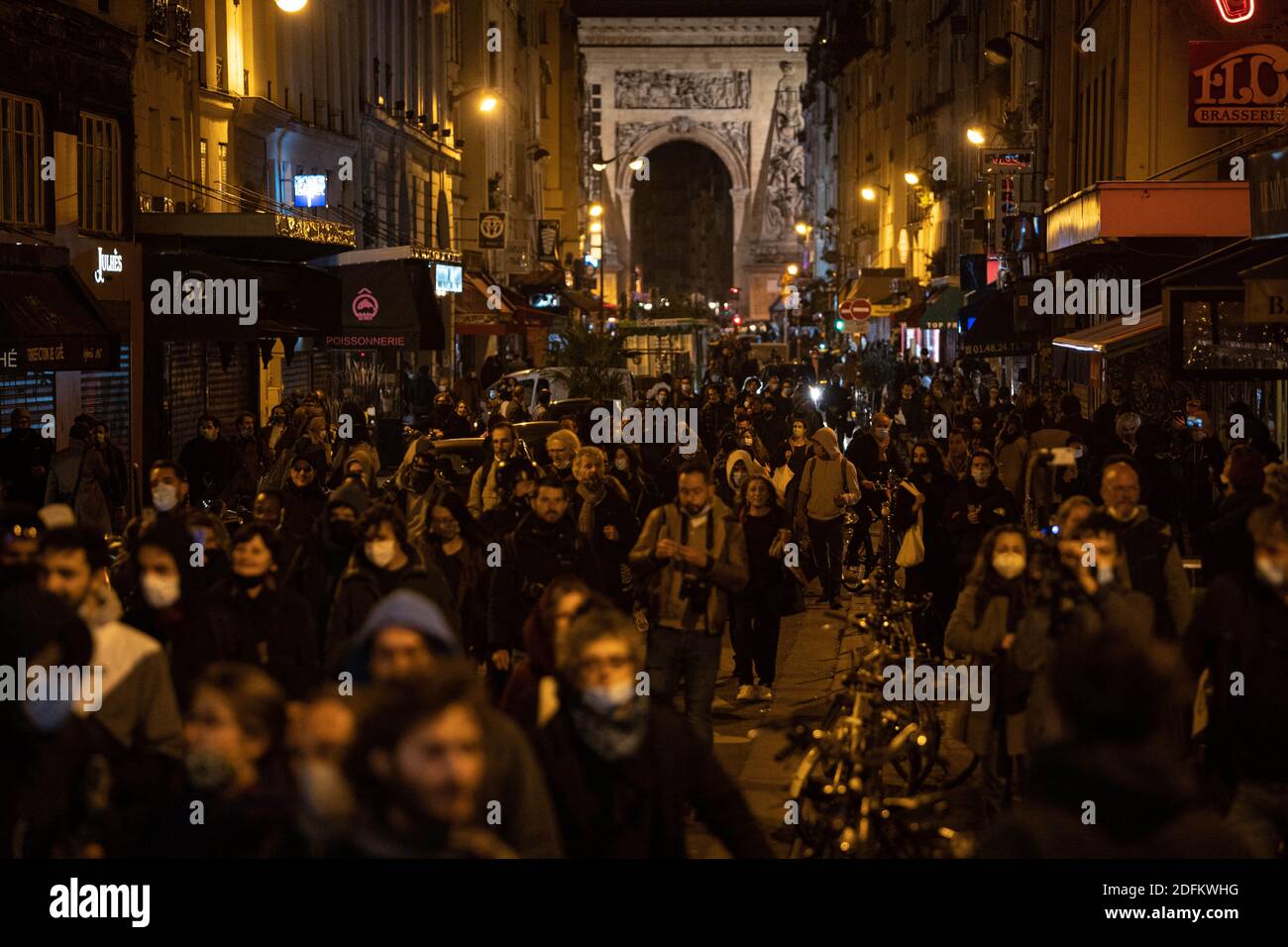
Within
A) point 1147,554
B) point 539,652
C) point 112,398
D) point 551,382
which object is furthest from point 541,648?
point 551,382

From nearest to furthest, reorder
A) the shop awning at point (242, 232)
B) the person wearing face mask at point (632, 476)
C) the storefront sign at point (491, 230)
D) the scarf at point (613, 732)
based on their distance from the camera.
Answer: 1. the scarf at point (613, 732)
2. the person wearing face mask at point (632, 476)
3. the shop awning at point (242, 232)
4. the storefront sign at point (491, 230)

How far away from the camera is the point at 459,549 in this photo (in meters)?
11.6

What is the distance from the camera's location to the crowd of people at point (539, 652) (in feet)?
14.5

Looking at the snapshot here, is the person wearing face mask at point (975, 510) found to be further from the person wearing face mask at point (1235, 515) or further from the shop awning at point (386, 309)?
the shop awning at point (386, 309)

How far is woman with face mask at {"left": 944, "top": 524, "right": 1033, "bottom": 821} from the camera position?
862 cm

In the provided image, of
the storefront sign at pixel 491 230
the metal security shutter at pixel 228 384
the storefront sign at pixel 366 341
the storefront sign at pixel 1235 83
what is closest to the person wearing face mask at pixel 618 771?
the storefront sign at pixel 1235 83

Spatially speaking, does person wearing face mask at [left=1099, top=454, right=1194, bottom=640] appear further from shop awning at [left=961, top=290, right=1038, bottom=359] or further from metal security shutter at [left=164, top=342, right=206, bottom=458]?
shop awning at [left=961, top=290, right=1038, bottom=359]

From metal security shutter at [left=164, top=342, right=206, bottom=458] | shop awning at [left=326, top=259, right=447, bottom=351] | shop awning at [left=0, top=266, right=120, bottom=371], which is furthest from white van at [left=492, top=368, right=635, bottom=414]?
shop awning at [left=0, top=266, right=120, bottom=371]

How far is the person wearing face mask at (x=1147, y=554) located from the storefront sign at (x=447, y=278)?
30148 millimetres

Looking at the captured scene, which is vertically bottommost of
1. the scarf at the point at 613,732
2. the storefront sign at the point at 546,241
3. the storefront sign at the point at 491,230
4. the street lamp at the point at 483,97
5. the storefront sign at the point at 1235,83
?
the scarf at the point at 613,732

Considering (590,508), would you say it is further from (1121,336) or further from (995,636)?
(1121,336)

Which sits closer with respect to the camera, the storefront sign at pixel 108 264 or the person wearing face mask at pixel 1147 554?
the person wearing face mask at pixel 1147 554

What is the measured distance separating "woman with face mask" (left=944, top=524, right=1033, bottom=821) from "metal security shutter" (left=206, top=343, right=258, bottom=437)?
21.4m
